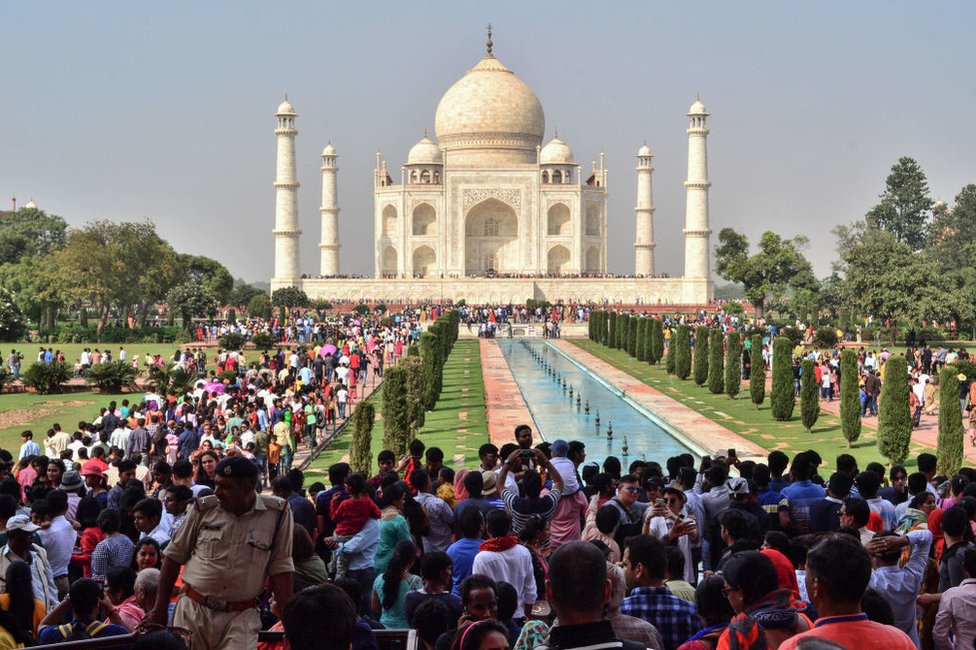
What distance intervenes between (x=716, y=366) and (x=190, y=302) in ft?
53.9

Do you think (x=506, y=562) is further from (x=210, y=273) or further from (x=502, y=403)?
(x=210, y=273)

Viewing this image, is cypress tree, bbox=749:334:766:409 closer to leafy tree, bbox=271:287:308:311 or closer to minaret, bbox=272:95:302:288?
leafy tree, bbox=271:287:308:311

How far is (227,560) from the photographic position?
9.81ft

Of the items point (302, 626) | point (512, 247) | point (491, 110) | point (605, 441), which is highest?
point (491, 110)

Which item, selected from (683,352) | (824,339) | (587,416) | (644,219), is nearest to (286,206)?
(644,219)

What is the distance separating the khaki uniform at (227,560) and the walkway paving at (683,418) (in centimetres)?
890

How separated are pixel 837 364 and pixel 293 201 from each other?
30628 millimetres

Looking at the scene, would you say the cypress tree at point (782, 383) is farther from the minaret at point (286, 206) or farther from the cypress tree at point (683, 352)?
the minaret at point (286, 206)

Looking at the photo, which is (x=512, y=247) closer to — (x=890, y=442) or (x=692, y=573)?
(x=890, y=442)

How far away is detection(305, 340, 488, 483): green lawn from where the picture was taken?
1170 centimetres

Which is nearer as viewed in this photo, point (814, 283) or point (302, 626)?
point (302, 626)

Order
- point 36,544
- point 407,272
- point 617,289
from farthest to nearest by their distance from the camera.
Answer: point 407,272, point 617,289, point 36,544

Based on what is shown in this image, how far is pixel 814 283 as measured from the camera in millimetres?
37062

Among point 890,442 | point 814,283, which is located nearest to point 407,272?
point 814,283
